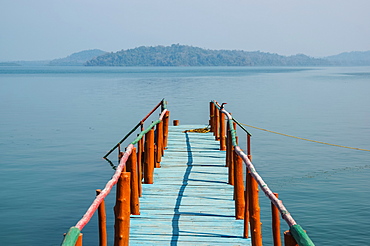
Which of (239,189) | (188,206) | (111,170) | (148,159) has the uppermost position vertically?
(148,159)

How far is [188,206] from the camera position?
9.95 meters

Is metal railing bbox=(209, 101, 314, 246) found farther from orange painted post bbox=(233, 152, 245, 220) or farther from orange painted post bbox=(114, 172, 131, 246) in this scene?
orange painted post bbox=(114, 172, 131, 246)

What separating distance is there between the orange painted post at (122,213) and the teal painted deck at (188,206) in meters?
0.69

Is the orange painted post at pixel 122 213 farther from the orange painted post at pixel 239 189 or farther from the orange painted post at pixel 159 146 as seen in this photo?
the orange painted post at pixel 159 146

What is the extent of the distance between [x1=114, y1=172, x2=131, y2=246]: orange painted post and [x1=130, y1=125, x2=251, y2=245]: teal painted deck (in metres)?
0.69

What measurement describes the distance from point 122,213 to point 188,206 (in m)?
2.67

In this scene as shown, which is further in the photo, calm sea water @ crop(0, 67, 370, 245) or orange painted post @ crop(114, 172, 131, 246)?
calm sea water @ crop(0, 67, 370, 245)

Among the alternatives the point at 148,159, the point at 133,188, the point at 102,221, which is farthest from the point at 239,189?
the point at 148,159

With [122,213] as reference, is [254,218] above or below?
below

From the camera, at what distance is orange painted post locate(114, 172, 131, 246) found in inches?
294

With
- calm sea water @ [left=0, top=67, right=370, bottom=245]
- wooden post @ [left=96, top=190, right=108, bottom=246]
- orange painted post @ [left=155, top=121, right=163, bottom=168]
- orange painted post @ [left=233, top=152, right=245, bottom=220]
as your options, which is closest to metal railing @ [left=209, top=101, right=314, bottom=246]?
orange painted post @ [left=233, top=152, right=245, bottom=220]

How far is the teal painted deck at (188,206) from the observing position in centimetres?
845

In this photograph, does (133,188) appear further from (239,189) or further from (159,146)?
(159,146)

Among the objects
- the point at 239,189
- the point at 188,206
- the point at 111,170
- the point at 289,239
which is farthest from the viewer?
the point at 111,170
